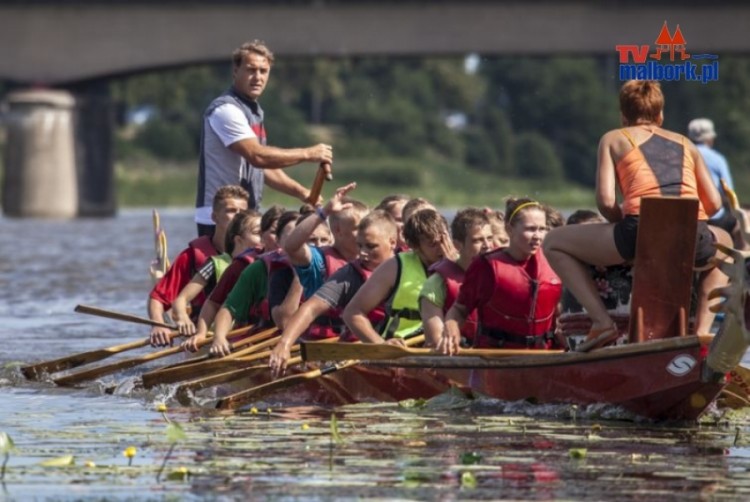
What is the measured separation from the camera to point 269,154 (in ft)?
39.5

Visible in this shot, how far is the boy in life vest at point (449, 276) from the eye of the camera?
32.8 ft

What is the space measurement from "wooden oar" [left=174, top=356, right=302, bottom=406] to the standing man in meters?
1.61

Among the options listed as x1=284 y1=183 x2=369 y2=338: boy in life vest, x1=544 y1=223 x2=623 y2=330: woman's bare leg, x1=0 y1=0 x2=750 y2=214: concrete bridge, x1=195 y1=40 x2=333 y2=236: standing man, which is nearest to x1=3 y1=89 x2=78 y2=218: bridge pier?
x1=0 y1=0 x2=750 y2=214: concrete bridge

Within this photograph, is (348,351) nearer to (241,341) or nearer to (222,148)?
(241,341)

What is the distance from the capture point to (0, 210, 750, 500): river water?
7465 mm

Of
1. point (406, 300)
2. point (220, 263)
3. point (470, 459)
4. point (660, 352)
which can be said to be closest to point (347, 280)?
point (406, 300)

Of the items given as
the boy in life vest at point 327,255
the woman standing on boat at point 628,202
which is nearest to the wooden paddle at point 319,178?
the boy in life vest at point 327,255

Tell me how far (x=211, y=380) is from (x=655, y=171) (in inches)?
114

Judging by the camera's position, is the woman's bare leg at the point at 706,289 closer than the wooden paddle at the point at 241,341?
Yes

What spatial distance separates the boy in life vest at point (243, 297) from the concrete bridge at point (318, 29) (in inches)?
1239

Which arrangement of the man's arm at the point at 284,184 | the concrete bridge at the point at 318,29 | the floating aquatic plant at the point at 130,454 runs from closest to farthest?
the floating aquatic plant at the point at 130,454, the man's arm at the point at 284,184, the concrete bridge at the point at 318,29

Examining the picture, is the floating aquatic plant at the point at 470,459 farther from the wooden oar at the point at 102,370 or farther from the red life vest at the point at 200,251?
the red life vest at the point at 200,251

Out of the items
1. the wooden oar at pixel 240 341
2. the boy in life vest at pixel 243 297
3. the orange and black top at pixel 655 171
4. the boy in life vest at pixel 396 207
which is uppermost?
the orange and black top at pixel 655 171

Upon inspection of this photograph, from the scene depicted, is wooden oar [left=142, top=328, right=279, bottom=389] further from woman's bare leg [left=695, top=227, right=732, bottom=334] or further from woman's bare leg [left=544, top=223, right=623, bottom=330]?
woman's bare leg [left=695, top=227, right=732, bottom=334]
